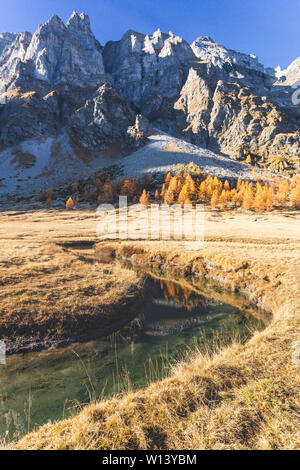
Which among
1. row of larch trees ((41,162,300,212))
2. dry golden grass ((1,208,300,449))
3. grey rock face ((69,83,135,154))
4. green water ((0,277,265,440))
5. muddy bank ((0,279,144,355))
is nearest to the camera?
dry golden grass ((1,208,300,449))

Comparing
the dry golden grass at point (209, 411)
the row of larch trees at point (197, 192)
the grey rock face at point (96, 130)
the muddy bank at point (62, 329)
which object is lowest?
the muddy bank at point (62, 329)

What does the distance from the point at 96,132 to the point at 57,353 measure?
209 metres

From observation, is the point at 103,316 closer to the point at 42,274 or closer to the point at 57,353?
the point at 57,353

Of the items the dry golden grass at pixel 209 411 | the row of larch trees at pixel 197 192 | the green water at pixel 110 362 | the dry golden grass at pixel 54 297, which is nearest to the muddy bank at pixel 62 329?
the dry golden grass at pixel 54 297

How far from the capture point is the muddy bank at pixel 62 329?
1344 centimetres

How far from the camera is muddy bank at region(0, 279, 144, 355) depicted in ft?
44.1

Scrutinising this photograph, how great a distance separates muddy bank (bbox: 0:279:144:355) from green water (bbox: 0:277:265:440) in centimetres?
60

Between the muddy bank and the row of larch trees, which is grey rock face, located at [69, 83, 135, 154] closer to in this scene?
the row of larch trees

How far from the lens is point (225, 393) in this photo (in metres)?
6.85

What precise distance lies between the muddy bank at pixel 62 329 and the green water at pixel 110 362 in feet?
1.97

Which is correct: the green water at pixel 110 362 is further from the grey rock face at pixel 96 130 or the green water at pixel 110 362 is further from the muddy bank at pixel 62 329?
the grey rock face at pixel 96 130

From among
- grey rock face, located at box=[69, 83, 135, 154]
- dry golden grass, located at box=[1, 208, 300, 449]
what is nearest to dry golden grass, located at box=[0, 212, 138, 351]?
dry golden grass, located at box=[1, 208, 300, 449]

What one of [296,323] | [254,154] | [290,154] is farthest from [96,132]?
[296,323]

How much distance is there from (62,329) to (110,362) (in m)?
4.49
